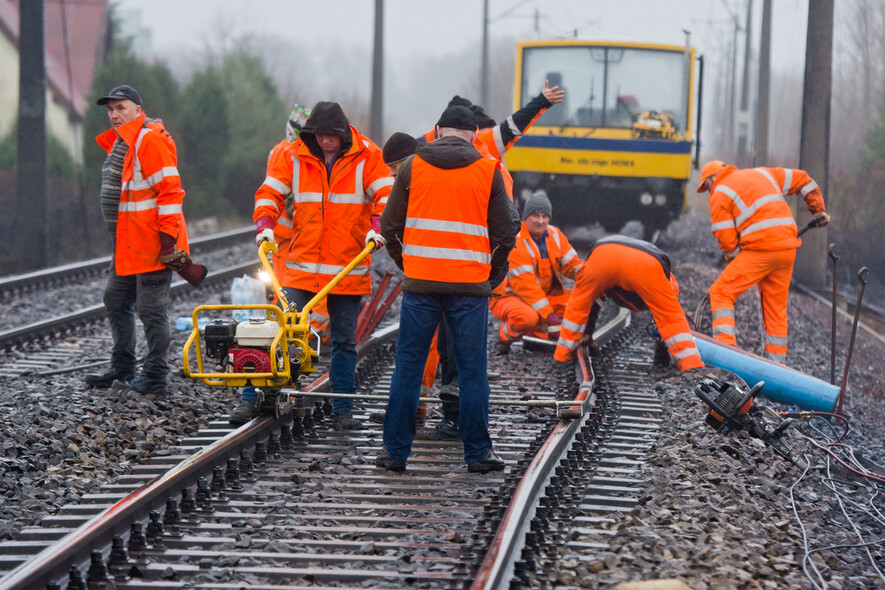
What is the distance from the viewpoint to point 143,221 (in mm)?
6832

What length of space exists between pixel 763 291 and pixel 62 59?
28062mm

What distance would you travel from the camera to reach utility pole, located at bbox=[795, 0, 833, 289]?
14.8 meters

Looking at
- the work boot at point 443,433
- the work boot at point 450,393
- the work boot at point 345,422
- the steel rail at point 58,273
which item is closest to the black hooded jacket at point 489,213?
the work boot at point 450,393

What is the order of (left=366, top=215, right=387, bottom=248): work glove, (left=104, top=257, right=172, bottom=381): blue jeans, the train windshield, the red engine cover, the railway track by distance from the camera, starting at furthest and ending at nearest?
the train windshield
(left=104, top=257, right=172, bottom=381): blue jeans
(left=366, top=215, right=387, bottom=248): work glove
the red engine cover
the railway track

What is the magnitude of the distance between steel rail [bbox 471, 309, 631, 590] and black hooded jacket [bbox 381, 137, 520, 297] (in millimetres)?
934

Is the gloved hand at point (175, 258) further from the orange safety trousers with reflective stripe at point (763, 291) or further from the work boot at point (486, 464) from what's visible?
the orange safety trousers with reflective stripe at point (763, 291)

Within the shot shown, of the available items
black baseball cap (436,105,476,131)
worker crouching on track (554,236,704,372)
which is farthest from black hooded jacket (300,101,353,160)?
worker crouching on track (554,236,704,372)

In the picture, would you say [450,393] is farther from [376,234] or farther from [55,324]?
[55,324]

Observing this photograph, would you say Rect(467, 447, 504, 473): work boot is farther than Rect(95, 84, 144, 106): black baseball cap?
No

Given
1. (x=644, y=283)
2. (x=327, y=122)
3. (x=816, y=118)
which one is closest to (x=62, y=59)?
(x=816, y=118)

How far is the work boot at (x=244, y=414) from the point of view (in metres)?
6.15

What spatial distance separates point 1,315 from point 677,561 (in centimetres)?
857

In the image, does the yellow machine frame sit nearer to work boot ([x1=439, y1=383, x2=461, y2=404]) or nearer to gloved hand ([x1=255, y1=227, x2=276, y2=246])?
gloved hand ([x1=255, y1=227, x2=276, y2=246])

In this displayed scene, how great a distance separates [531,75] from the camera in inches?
651
